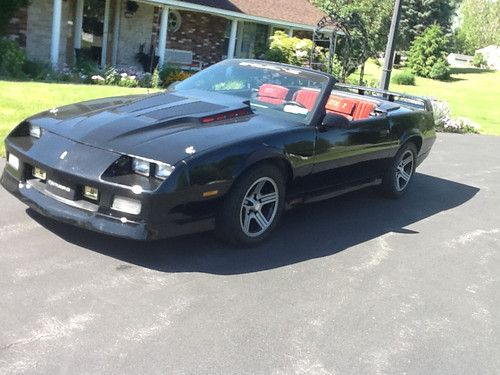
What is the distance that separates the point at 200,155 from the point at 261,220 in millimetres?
932

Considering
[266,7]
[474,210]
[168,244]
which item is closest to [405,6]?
[266,7]

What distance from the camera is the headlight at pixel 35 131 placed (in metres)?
4.70

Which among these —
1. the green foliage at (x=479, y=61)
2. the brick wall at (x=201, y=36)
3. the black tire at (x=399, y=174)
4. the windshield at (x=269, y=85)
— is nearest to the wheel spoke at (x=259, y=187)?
the windshield at (x=269, y=85)

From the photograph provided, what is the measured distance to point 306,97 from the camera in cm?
561

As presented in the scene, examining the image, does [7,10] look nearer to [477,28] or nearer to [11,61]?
[11,61]

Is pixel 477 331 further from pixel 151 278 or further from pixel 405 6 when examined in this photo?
pixel 405 6

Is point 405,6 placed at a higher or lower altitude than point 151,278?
higher

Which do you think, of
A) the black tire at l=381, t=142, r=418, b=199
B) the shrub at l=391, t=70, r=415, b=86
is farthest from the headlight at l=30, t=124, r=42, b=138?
the shrub at l=391, t=70, r=415, b=86

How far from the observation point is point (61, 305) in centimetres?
361

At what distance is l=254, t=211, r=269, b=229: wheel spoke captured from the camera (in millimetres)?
4878

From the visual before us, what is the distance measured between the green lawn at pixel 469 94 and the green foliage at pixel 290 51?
5.38 metres

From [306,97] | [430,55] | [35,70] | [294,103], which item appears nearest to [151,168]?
[294,103]

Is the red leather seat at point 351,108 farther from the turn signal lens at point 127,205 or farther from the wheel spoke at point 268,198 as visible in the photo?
the turn signal lens at point 127,205

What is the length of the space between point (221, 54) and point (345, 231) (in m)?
19.7
